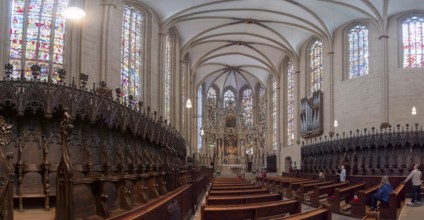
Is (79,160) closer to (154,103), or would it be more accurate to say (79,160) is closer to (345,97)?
(154,103)

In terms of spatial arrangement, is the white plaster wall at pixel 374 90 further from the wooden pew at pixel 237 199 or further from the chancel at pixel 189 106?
the wooden pew at pixel 237 199

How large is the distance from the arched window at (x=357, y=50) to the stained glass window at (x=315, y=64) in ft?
14.9

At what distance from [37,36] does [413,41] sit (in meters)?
21.8

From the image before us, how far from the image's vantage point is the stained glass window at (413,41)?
25469 mm

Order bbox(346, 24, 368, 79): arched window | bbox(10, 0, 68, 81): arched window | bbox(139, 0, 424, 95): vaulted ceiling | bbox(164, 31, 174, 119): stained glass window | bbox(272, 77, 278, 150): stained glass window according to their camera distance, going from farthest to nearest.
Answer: bbox(272, 77, 278, 150): stained glass window, bbox(164, 31, 174, 119): stained glass window, bbox(346, 24, 368, 79): arched window, bbox(139, 0, 424, 95): vaulted ceiling, bbox(10, 0, 68, 81): arched window

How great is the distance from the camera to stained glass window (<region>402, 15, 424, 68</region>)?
25469 millimetres

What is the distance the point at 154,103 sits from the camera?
88.0ft

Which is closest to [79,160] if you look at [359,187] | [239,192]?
[239,192]

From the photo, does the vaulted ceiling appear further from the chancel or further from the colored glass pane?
the colored glass pane

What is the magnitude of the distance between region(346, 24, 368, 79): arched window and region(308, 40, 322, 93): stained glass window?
453 cm

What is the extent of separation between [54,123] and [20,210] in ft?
10.8

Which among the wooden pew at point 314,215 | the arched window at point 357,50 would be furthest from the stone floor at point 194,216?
the arched window at point 357,50

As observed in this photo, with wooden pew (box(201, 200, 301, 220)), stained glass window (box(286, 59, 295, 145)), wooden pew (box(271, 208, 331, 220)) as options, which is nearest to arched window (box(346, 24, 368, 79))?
stained glass window (box(286, 59, 295, 145))

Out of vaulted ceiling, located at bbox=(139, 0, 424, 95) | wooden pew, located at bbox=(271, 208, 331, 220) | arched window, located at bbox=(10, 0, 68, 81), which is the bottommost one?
wooden pew, located at bbox=(271, 208, 331, 220)
